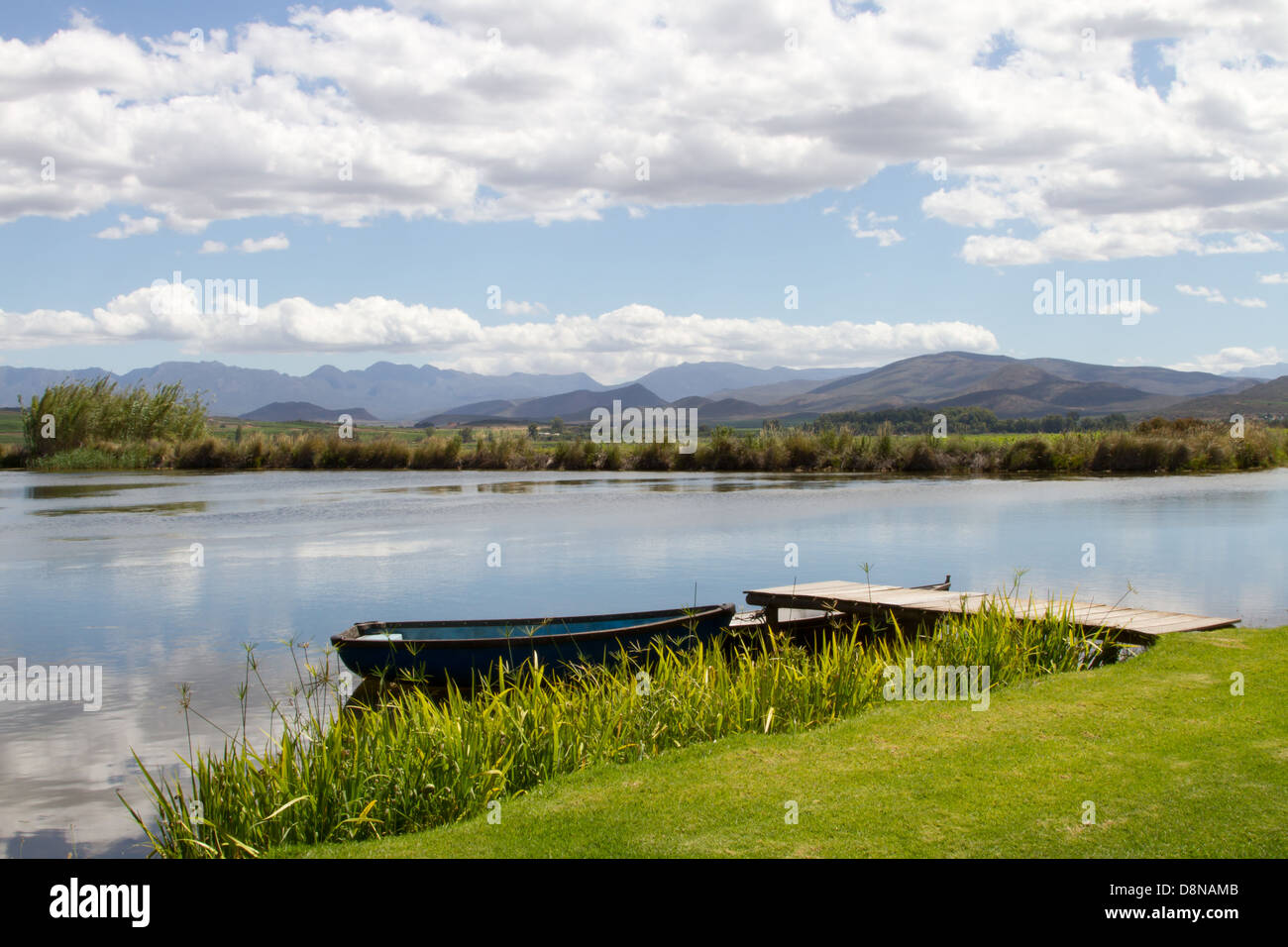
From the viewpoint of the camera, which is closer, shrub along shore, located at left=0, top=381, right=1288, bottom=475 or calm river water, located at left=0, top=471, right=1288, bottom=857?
calm river water, located at left=0, top=471, right=1288, bottom=857

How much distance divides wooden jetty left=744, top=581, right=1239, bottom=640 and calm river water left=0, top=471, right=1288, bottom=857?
3.83 m

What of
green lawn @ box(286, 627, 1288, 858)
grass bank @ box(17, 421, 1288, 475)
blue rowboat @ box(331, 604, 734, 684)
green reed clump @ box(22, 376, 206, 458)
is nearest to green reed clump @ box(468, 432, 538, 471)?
grass bank @ box(17, 421, 1288, 475)

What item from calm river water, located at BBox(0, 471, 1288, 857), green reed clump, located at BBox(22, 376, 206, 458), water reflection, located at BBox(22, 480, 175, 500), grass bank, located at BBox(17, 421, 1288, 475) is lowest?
calm river water, located at BBox(0, 471, 1288, 857)

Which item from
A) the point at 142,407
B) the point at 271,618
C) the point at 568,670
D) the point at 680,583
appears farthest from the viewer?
the point at 142,407

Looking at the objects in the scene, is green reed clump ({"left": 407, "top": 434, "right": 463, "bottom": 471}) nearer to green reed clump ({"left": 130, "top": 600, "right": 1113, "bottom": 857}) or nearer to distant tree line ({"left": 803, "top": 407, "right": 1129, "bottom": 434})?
green reed clump ({"left": 130, "top": 600, "right": 1113, "bottom": 857})

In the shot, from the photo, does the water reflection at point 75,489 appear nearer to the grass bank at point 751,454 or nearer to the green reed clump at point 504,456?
the grass bank at point 751,454

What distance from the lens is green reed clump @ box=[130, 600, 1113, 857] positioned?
676 cm

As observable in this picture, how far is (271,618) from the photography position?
17.0 m

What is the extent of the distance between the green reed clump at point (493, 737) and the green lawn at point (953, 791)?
48 cm

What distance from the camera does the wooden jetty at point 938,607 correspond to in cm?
1120
